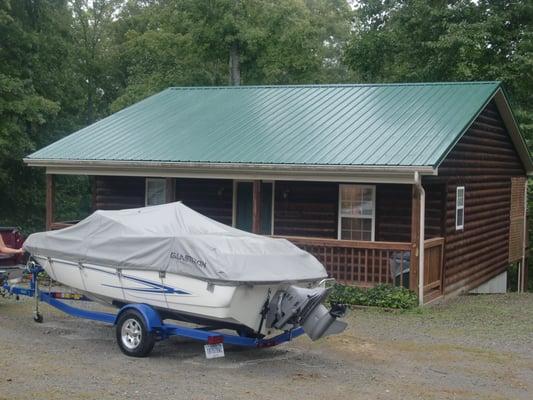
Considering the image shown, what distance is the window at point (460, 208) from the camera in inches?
678

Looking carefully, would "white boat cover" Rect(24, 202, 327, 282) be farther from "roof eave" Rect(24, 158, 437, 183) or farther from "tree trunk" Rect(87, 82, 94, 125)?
"tree trunk" Rect(87, 82, 94, 125)

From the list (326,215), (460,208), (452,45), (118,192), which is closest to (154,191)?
(118,192)

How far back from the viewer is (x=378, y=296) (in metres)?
14.7

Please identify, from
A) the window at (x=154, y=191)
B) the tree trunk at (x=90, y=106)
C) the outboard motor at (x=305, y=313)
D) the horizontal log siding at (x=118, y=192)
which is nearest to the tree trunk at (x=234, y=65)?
the tree trunk at (x=90, y=106)

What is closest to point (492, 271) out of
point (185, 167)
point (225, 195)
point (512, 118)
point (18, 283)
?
point (512, 118)

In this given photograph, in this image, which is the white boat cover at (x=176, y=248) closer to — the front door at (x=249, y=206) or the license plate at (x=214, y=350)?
the license plate at (x=214, y=350)

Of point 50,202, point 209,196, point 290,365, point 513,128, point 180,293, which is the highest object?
point 513,128

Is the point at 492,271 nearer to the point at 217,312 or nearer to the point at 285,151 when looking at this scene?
the point at 285,151

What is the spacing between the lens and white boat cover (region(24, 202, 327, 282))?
962 centimetres

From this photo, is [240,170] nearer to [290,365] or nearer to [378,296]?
[378,296]

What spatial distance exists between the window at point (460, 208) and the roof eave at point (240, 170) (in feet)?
10.5

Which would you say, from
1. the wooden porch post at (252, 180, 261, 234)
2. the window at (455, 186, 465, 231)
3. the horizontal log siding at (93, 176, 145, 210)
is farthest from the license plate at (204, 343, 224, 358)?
the horizontal log siding at (93, 176, 145, 210)

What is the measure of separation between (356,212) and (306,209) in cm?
121

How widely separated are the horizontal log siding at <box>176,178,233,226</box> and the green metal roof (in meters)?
1.24
